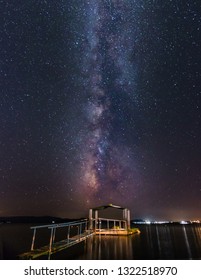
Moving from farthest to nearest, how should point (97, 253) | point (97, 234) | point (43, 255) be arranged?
1. point (97, 234)
2. point (97, 253)
3. point (43, 255)

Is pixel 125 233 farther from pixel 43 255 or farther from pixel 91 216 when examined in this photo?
pixel 43 255
